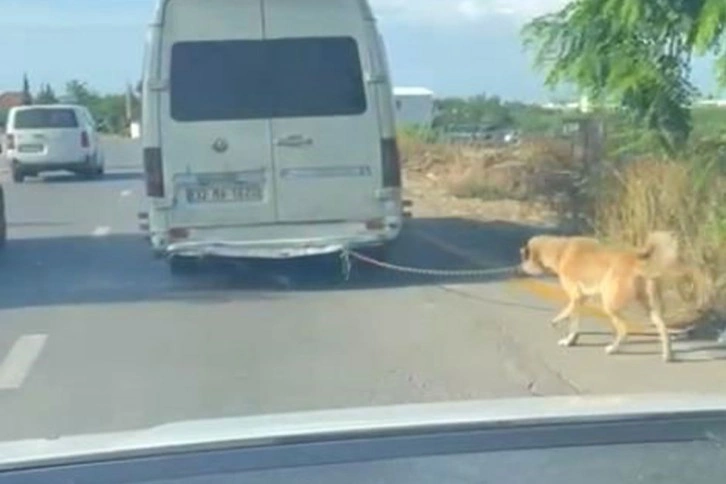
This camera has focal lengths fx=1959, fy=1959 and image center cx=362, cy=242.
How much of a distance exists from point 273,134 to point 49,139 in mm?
26828

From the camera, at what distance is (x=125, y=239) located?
25375 millimetres

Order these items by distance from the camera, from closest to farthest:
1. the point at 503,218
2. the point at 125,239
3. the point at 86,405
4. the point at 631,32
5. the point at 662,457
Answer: the point at 662,457
the point at 86,405
the point at 631,32
the point at 125,239
the point at 503,218

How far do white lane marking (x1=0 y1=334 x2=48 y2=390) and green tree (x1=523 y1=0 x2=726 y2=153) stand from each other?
17.4 ft

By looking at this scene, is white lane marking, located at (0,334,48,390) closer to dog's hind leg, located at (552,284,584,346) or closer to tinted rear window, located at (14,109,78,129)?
dog's hind leg, located at (552,284,584,346)

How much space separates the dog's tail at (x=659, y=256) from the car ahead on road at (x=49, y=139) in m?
32.2

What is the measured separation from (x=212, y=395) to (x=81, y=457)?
860 centimetres

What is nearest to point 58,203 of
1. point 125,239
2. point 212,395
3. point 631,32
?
point 125,239

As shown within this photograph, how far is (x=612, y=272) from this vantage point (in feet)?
44.0

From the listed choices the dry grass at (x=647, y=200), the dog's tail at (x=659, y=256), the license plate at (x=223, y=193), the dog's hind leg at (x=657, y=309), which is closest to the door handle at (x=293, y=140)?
the license plate at (x=223, y=193)

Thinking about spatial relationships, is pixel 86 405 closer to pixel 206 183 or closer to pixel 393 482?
pixel 206 183

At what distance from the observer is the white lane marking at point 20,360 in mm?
12586

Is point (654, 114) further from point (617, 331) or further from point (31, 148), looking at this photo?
point (31, 148)

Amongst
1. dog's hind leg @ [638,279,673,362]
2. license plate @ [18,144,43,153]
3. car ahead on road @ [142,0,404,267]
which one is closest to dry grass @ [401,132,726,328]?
dog's hind leg @ [638,279,673,362]

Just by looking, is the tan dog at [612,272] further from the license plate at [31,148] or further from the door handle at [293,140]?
the license plate at [31,148]
